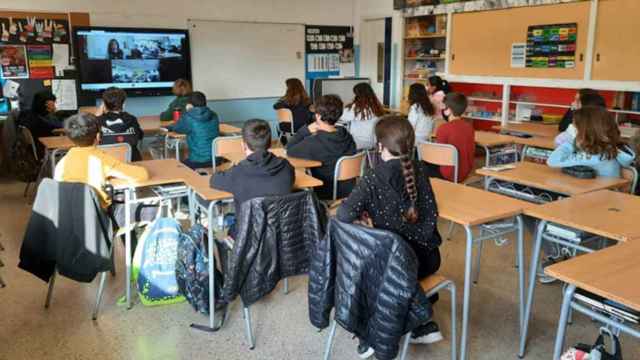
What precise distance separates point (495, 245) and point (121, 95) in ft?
10.9

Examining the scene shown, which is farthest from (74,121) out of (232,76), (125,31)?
(232,76)

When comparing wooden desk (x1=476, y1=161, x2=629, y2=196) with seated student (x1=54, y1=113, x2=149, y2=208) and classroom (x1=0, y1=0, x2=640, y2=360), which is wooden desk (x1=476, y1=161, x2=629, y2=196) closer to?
classroom (x1=0, y1=0, x2=640, y2=360)

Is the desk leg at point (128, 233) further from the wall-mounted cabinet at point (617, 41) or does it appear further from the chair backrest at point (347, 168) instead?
the wall-mounted cabinet at point (617, 41)

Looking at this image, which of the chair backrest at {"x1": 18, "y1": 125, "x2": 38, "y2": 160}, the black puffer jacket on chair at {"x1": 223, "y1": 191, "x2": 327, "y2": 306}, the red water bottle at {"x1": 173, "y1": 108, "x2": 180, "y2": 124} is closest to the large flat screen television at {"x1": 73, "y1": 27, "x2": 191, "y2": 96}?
the chair backrest at {"x1": 18, "y1": 125, "x2": 38, "y2": 160}

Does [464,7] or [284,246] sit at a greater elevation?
[464,7]

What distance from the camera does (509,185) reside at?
3.57 meters

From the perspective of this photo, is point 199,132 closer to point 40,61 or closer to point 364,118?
point 364,118

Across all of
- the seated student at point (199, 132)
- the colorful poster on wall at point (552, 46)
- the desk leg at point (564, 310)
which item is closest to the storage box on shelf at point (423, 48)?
the colorful poster on wall at point (552, 46)

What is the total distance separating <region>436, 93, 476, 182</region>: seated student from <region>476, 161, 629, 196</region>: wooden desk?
754 millimetres

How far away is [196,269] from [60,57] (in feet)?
17.8

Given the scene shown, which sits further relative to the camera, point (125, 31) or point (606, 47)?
point (125, 31)

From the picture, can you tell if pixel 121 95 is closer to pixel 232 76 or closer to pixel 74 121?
pixel 74 121

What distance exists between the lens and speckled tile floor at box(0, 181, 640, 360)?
2766 mm

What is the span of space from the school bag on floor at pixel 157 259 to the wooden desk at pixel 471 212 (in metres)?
1.48
